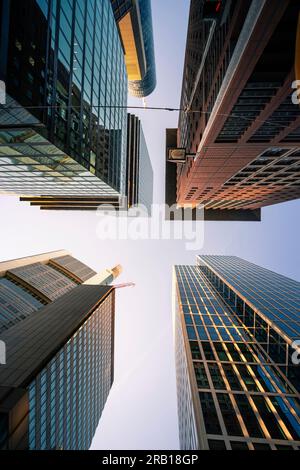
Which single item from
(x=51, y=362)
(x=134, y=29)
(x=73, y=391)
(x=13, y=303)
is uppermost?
(x=134, y=29)

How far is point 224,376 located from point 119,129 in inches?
1998

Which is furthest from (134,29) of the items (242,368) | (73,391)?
(73,391)

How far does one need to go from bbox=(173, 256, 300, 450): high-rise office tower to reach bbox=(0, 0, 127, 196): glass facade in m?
38.2

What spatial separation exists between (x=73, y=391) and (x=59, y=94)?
180 ft

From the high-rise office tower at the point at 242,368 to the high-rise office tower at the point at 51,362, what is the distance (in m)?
23.3

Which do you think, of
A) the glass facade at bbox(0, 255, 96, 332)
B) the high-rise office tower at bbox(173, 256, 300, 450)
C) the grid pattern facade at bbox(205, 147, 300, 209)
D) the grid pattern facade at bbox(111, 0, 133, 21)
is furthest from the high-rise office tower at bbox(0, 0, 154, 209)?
the glass facade at bbox(0, 255, 96, 332)

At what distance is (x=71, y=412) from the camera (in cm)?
4591

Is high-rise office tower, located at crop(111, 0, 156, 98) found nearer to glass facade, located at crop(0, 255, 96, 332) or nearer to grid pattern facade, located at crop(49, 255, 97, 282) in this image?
glass facade, located at crop(0, 255, 96, 332)

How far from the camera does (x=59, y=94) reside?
60.6 ft

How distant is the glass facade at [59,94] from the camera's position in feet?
45.2

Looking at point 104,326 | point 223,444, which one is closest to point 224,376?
point 223,444

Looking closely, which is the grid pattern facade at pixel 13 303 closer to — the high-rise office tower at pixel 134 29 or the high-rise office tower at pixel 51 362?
the high-rise office tower at pixel 51 362

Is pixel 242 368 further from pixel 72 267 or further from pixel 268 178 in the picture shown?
pixel 72 267
